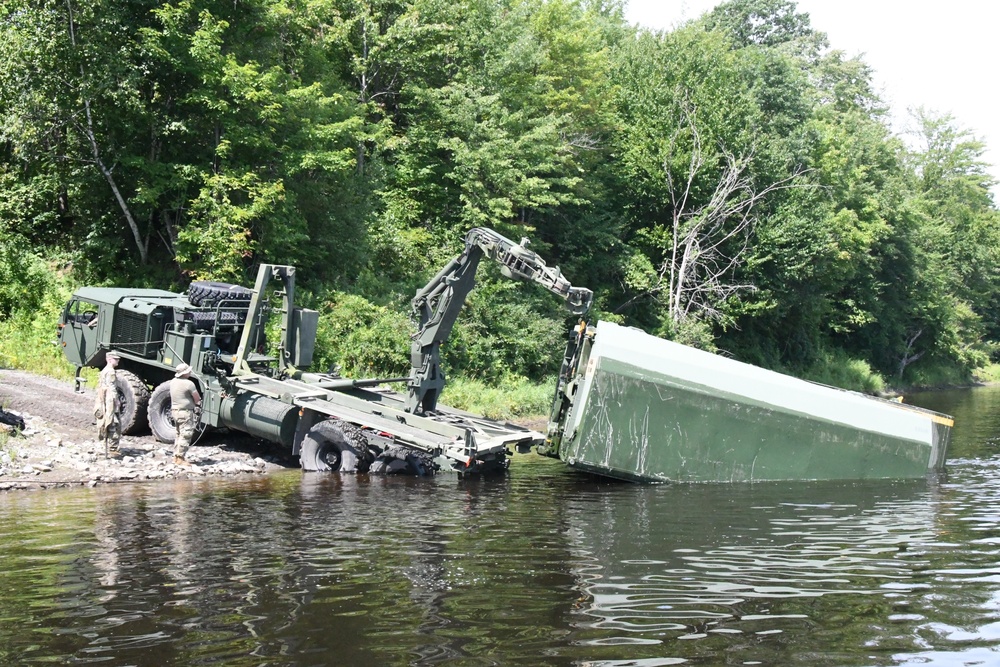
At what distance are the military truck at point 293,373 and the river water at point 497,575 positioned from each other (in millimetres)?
1350

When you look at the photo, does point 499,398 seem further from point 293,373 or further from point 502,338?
point 293,373

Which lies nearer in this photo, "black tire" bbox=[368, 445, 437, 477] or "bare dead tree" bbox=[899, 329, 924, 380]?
"black tire" bbox=[368, 445, 437, 477]

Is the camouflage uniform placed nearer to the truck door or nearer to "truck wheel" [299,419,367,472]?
"truck wheel" [299,419,367,472]

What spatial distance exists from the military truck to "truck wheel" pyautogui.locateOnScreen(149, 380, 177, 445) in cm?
2

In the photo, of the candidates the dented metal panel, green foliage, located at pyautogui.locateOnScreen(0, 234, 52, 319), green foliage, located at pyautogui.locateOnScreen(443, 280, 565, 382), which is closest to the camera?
the dented metal panel

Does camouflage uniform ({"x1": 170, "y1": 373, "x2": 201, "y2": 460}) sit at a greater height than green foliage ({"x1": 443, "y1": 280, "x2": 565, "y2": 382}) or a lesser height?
lesser

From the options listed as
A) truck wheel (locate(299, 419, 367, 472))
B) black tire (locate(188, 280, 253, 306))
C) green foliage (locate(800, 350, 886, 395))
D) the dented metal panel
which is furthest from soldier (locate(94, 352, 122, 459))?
green foliage (locate(800, 350, 886, 395))

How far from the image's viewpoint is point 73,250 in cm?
2786

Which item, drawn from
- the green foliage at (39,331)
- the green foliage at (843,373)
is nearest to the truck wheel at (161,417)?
the green foliage at (39,331)

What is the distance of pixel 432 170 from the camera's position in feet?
111

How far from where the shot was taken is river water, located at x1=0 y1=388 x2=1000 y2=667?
305 inches

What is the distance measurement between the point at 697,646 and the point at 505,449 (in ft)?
30.6

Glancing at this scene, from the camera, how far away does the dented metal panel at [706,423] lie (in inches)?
620

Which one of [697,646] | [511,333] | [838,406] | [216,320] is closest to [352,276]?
[511,333]
